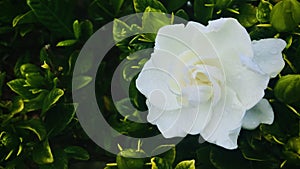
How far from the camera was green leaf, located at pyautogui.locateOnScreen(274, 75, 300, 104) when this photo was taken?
1.07 m

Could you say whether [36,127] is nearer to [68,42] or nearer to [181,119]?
[68,42]

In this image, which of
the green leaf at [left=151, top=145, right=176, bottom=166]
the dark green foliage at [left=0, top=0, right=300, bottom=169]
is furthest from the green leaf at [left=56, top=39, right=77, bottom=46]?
the green leaf at [left=151, top=145, right=176, bottom=166]

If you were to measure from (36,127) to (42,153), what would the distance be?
6cm

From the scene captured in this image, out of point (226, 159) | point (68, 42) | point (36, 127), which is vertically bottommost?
point (226, 159)

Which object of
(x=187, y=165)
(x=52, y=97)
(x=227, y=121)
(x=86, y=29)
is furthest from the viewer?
(x=86, y=29)

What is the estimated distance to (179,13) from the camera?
122cm

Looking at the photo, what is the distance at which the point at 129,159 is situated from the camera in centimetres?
114

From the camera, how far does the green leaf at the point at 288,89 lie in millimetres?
1071

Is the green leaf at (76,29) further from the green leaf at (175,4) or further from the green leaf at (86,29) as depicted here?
the green leaf at (175,4)

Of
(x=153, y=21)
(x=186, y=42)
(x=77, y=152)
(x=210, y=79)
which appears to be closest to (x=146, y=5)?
(x=153, y=21)

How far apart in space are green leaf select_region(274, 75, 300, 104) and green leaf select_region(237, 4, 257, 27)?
0.19 meters

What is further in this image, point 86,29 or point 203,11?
point 86,29

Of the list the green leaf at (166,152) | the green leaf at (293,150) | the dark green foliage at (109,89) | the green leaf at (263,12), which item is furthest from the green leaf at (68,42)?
the green leaf at (293,150)

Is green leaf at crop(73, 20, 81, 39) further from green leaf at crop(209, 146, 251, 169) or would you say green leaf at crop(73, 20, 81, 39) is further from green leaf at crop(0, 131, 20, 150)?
green leaf at crop(209, 146, 251, 169)
